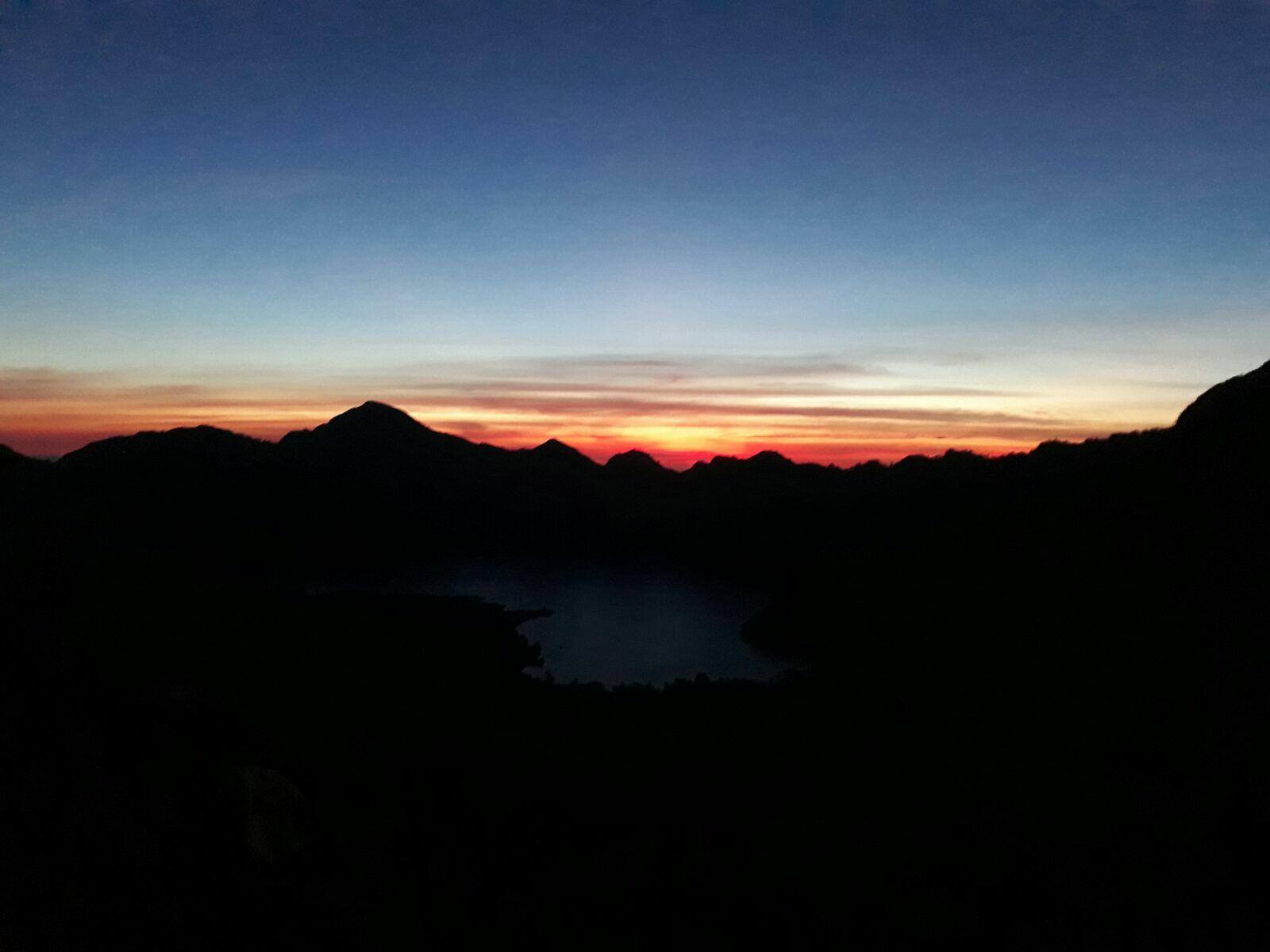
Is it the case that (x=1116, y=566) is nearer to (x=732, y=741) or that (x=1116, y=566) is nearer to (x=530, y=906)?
(x=732, y=741)

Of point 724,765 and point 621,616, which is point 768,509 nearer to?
point 621,616

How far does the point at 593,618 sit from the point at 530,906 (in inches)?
3678

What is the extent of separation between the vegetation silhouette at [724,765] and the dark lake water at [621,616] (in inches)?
324

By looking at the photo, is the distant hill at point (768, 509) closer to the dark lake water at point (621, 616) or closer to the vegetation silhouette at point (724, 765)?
the vegetation silhouette at point (724, 765)

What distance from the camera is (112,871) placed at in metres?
19.6

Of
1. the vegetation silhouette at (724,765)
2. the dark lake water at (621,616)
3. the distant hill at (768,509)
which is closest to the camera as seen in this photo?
the vegetation silhouette at (724,765)

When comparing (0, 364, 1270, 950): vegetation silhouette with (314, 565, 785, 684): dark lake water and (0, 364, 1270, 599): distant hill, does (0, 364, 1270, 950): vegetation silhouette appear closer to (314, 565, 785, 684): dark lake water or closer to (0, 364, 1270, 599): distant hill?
(0, 364, 1270, 599): distant hill

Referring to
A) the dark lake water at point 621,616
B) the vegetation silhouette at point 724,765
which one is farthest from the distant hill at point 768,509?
the dark lake water at point 621,616

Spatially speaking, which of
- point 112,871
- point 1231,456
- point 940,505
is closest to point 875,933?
point 112,871

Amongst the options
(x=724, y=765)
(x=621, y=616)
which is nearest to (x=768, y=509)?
(x=621, y=616)

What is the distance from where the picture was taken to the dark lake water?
86500 mm

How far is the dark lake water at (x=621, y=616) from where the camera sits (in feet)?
284

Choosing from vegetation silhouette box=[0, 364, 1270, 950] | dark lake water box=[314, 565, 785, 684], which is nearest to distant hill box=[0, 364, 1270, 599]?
vegetation silhouette box=[0, 364, 1270, 950]

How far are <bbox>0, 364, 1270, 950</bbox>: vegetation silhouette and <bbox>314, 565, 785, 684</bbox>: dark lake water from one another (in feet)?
27.0
